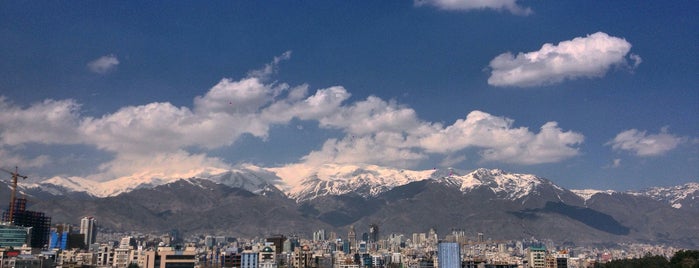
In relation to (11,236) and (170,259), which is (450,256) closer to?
(170,259)

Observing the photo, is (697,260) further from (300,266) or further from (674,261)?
(300,266)

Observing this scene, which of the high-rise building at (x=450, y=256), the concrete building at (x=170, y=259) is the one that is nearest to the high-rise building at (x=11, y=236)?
the concrete building at (x=170, y=259)

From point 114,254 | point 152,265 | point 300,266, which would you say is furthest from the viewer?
point 300,266

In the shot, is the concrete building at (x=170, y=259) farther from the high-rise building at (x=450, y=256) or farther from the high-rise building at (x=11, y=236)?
the high-rise building at (x=450, y=256)

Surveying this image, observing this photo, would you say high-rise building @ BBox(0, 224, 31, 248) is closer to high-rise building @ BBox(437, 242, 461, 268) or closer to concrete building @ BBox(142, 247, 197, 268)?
concrete building @ BBox(142, 247, 197, 268)

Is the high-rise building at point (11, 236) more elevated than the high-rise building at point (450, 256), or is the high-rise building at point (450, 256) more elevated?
the high-rise building at point (11, 236)

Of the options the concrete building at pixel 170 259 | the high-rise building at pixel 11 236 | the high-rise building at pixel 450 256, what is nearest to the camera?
the concrete building at pixel 170 259

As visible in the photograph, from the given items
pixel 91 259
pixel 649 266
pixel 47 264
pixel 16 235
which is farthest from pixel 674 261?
pixel 16 235

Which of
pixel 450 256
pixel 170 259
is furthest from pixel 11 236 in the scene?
pixel 450 256
